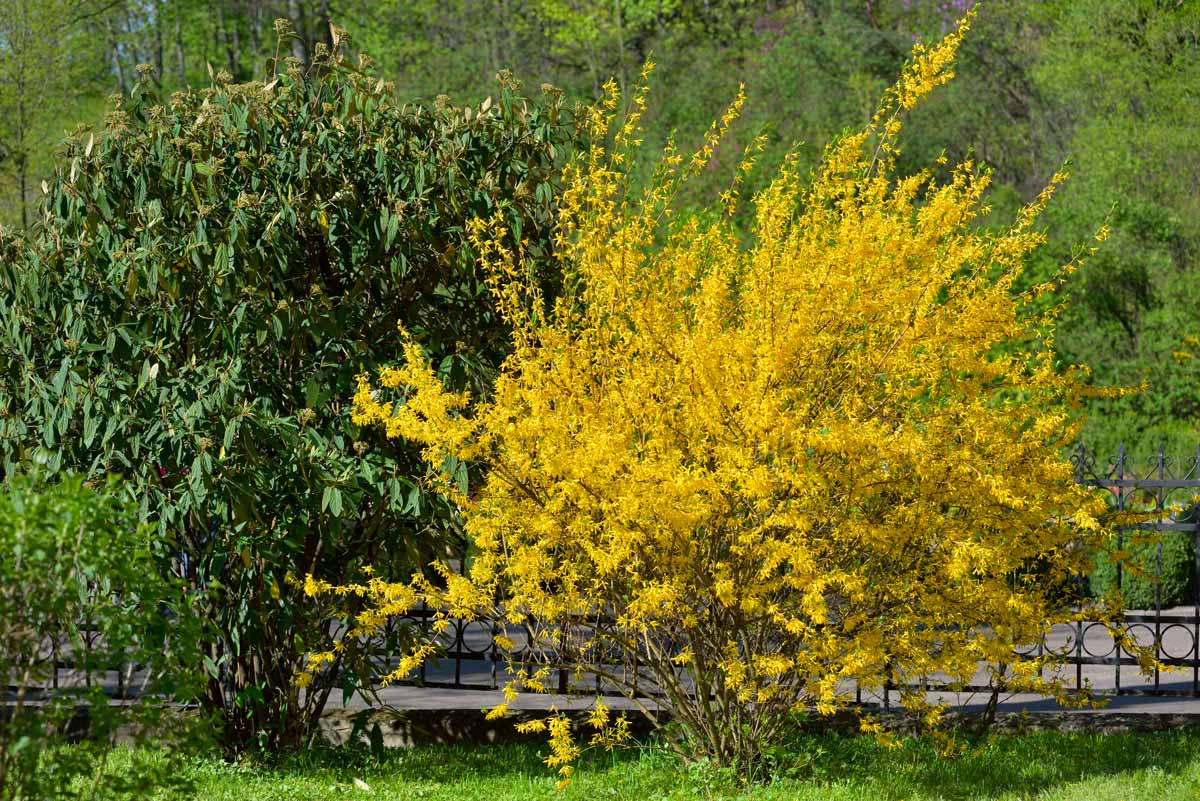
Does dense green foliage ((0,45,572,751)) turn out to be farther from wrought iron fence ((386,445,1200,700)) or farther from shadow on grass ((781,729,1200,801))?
shadow on grass ((781,729,1200,801))

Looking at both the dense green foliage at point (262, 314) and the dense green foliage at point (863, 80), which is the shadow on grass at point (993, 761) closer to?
the dense green foliage at point (262, 314)

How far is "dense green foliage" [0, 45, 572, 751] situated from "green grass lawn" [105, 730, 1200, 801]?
0.36 m

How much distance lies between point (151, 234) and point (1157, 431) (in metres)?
12.4

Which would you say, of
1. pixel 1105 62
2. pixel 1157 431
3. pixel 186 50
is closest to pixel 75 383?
pixel 1157 431

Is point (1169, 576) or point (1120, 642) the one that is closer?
point (1120, 642)

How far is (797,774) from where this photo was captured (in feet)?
18.0

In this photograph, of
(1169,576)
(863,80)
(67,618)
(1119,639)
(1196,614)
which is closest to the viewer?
(67,618)

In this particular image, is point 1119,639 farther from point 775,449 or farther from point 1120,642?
point 775,449

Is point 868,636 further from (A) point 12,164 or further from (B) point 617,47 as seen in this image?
(B) point 617,47

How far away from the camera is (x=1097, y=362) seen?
1662cm

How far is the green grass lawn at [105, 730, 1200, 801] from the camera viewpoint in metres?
5.28

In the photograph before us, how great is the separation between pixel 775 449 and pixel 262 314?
2.09m

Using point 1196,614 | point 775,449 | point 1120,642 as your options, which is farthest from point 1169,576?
point 775,449

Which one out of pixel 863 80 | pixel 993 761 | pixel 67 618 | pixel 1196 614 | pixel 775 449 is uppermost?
pixel 863 80
